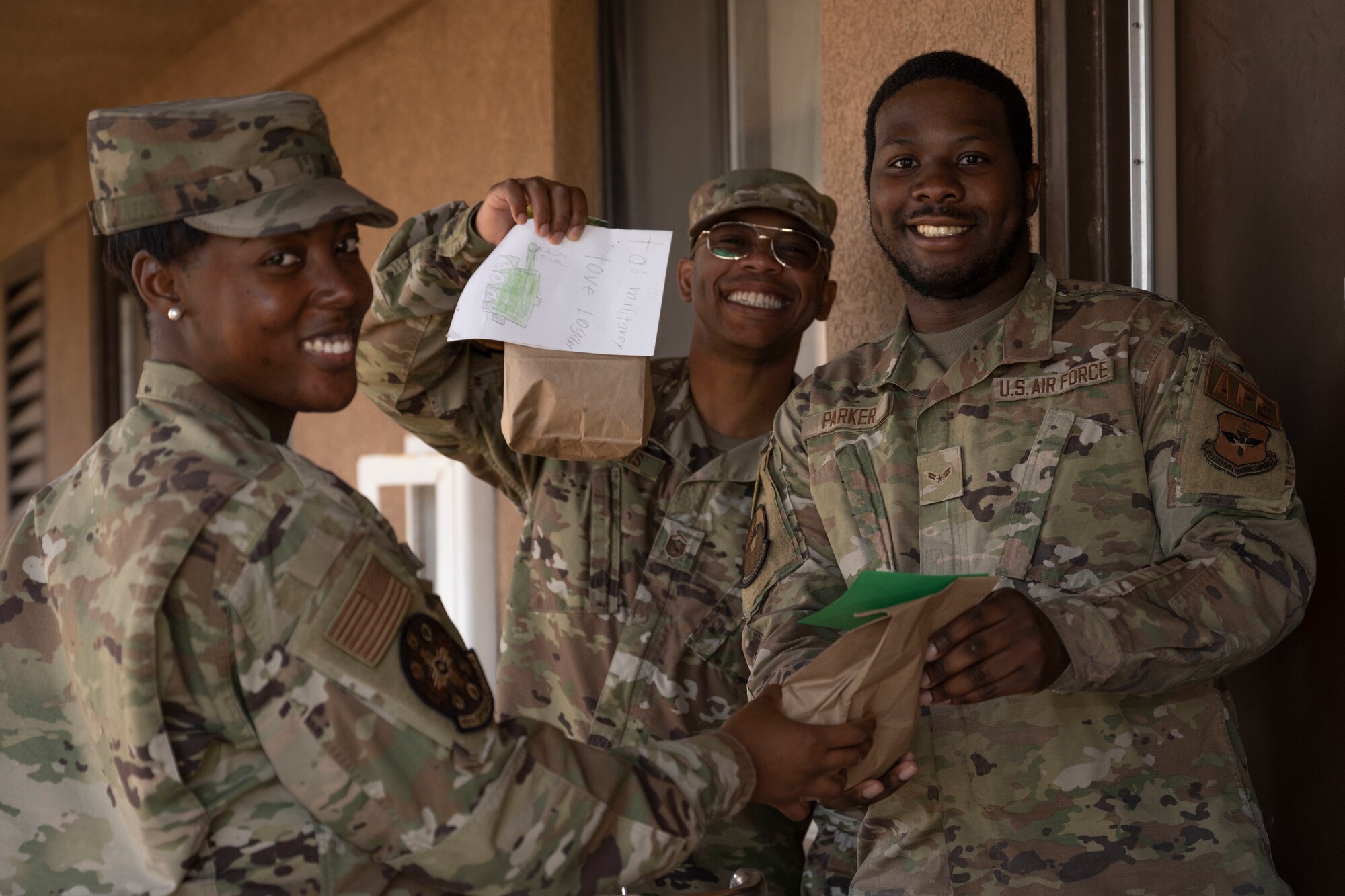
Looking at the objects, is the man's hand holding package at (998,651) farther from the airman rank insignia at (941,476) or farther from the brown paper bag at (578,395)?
the brown paper bag at (578,395)

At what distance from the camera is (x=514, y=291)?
2316 millimetres

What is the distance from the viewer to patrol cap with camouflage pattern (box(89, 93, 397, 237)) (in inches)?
59.8

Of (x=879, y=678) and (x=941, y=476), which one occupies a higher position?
(x=941, y=476)

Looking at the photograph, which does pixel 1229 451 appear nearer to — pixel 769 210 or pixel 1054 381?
pixel 1054 381

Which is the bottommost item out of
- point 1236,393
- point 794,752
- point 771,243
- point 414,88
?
point 794,752

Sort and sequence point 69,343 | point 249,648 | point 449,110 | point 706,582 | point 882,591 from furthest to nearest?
1. point 69,343
2. point 449,110
3. point 706,582
4. point 882,591
5. point 249,648

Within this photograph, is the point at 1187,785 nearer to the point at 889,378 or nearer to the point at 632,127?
the point at 889,378

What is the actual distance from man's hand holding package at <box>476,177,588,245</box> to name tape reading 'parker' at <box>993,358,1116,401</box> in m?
0.78

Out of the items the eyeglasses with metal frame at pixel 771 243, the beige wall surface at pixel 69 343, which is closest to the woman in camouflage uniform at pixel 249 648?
the eyeglasses with metal frame at pixel 771 243

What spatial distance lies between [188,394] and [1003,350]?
3.82ft

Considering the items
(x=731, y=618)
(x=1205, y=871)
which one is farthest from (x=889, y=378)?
(x=1205, y=871)

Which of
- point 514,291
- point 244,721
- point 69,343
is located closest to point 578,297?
point 514,291

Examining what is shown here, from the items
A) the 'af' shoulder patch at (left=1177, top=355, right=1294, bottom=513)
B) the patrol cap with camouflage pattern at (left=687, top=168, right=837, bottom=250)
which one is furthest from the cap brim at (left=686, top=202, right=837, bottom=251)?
the 'af' shoulder patch at (left=1177, top=355, right=1294, bottom=513)

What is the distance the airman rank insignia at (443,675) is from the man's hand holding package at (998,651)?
0.61 meters
